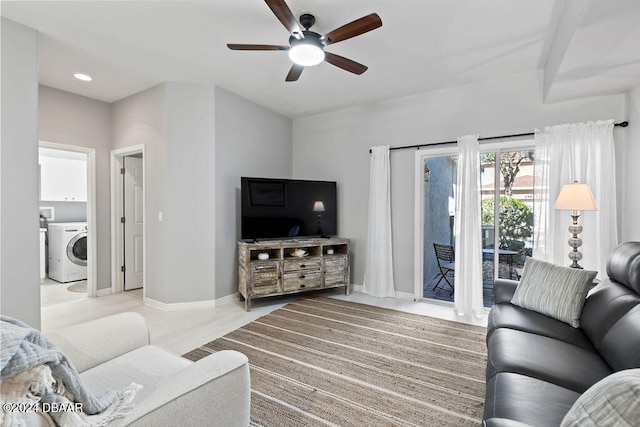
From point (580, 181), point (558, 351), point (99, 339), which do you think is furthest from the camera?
point (580, 181)

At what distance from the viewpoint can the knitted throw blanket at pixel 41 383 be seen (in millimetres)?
716

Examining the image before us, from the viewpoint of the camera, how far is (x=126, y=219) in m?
4.29

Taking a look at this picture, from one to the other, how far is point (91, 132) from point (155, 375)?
13.1 feet

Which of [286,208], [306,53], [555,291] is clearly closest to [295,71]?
[306,53]

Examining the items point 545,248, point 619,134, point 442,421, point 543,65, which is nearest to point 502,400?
point 442,421

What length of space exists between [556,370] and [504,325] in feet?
1.78

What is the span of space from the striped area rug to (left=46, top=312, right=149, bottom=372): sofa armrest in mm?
825

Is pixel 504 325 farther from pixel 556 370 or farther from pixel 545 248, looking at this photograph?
pixel 545 248

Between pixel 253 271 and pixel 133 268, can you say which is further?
pixel 133 268

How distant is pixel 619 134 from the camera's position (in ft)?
9.25

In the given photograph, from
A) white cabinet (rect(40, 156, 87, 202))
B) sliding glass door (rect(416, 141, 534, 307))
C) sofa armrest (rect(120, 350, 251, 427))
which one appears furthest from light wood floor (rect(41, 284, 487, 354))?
white cabinet (rect(40, 156, 87, 202))

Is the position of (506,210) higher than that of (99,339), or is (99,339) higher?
(506,210)

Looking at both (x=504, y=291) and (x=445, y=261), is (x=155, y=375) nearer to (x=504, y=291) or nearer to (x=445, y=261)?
(x=504, y=291)

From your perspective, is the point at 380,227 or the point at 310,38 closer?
the point at 310,38
